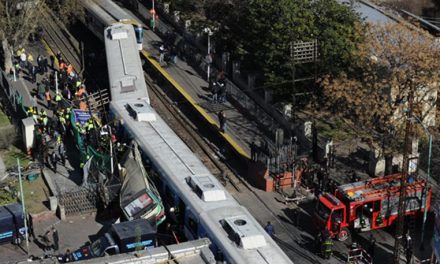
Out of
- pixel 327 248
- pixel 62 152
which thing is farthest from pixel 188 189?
pixel 62 152

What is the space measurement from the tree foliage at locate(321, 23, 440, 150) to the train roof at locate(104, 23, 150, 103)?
35.6ft

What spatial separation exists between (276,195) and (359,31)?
42.4ft

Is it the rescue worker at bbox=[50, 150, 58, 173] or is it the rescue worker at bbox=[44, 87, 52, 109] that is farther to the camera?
the rescue worker at bbox=[44, 87, 52, 109]

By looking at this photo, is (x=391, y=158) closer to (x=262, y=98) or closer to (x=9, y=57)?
(x=262, y=98)

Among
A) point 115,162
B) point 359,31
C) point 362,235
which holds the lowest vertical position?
point 362,235

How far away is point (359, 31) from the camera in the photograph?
170 ft

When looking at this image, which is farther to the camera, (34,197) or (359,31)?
(359,31)

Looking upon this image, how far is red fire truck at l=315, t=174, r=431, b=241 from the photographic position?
4000cm

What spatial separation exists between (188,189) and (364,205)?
28.4 ft

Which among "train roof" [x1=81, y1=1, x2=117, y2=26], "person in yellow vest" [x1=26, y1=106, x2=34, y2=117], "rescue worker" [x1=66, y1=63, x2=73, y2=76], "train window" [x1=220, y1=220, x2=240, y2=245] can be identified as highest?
"train roof" [x1=81, y1=1, x2=117, y2=26]

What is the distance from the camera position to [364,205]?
4012cm

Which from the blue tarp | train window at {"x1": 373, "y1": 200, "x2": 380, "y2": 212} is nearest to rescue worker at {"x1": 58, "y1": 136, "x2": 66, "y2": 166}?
the blue tarp

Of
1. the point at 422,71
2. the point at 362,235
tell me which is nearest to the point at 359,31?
the point at 422,71

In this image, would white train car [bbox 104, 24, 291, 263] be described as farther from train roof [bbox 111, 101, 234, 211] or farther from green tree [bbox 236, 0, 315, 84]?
green tree [bbox 236, 0, 315, 84]
